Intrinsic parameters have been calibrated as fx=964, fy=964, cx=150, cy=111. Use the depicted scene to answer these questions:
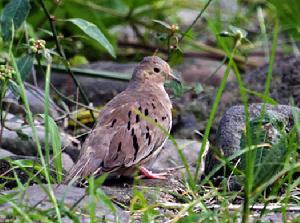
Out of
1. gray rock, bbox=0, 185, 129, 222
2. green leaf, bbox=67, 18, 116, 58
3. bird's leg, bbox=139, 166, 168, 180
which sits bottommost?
bird's leg, bbox=139, 166, 168, 180

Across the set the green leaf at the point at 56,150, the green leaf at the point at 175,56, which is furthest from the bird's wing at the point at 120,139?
the green leaf at the point at 175,56

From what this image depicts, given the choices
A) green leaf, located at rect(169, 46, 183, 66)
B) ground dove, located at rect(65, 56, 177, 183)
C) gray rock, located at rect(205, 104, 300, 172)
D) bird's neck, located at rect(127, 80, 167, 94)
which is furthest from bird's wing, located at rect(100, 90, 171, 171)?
green leaf, located at rect(169, 46, 183, 66)

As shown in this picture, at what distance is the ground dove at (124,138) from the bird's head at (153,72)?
32 cm

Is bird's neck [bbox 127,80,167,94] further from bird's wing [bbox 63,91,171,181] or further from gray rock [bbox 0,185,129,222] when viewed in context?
gray rock [bbox 0,185,129,222]

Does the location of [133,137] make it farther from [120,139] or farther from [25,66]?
[25,66]

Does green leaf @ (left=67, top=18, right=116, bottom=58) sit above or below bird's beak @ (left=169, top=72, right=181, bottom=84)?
above

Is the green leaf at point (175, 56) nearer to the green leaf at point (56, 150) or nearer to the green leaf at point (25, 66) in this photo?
the green leaf at point (25, 66)

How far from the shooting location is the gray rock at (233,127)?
5.44 meters

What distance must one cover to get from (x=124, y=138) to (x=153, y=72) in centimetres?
113

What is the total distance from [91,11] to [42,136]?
8.25ft

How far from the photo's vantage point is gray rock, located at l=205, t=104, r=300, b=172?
544 centimetres

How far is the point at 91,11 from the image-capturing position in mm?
8734

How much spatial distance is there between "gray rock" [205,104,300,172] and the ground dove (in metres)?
0.33

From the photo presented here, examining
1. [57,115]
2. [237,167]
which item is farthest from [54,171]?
[57,115]
